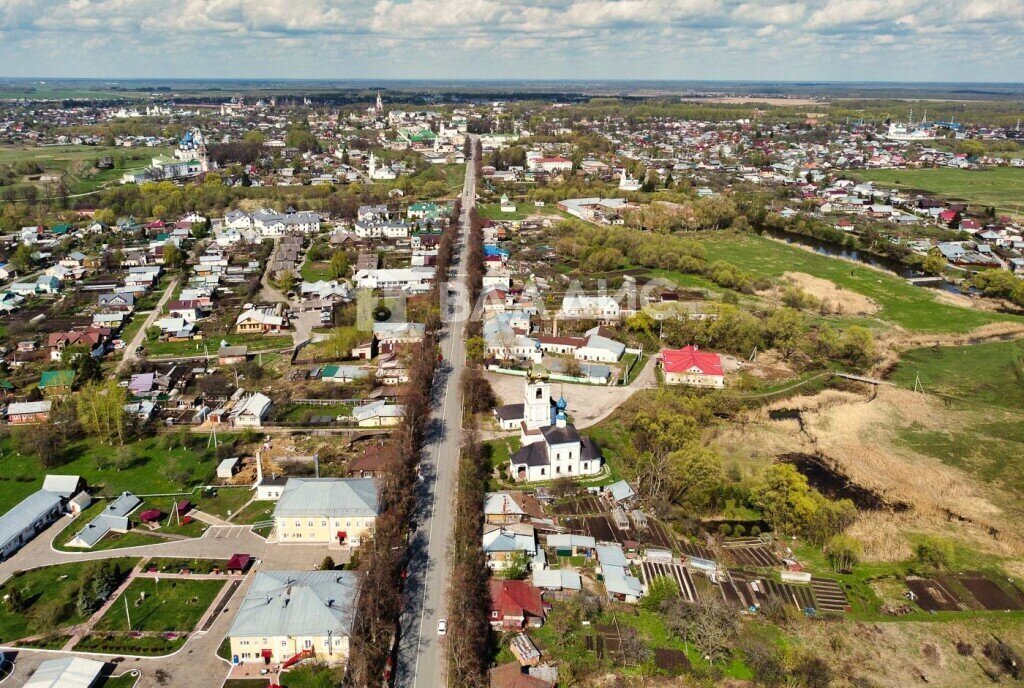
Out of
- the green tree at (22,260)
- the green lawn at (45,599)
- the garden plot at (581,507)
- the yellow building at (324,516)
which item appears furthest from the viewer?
the green tree at (22,260)

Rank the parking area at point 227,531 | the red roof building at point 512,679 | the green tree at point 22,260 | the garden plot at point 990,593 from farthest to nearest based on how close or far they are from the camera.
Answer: the green tree at point 22,260 → the parking area at point 227,531 → the garden plot at point 990,593 → the red roof building at point 512,679

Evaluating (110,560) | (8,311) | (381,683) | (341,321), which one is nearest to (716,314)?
(341,321)

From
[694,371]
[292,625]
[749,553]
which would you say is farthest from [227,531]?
[694,371]

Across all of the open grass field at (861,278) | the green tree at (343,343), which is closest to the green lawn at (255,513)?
the green tree at (343,343)

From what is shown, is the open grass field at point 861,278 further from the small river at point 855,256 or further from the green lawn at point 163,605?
the green lawn at point 163,605

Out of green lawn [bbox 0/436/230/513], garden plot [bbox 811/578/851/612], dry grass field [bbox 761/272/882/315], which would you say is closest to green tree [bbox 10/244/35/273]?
green lawn [bbox 0/436/230/513]
